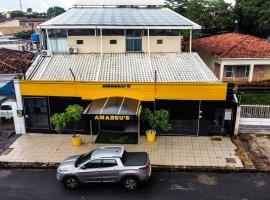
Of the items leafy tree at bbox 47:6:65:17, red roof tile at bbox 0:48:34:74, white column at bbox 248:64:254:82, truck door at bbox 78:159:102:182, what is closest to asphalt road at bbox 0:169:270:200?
Answer: truck door at bbox 78:159:102:182

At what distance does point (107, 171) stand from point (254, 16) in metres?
36.1

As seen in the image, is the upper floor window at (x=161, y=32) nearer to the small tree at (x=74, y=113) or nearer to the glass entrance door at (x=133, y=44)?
the glass entrance door at (x=133, y=44)

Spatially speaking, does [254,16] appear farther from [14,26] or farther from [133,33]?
[14,26]

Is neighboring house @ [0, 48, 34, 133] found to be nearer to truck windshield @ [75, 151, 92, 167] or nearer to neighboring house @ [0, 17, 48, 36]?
truck windshield @ [75, 151, 92, 167]

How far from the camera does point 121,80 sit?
2094cm

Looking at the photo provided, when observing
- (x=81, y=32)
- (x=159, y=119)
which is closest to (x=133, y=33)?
(x=81, y=32)

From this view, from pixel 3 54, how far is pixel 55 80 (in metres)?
15.9

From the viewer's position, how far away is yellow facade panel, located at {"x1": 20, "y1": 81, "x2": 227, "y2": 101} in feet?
64.2

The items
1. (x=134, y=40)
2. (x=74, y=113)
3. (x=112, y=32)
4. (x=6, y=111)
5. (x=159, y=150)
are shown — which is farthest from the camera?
(x=134, y=40)

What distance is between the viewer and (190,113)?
20.2 meters

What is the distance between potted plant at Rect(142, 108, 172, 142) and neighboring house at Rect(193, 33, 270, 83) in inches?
494

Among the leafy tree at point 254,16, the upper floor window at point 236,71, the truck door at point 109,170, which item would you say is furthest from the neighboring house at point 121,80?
the leafy tree at point 254,16

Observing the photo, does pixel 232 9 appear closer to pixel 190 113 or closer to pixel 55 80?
pixel 190 113

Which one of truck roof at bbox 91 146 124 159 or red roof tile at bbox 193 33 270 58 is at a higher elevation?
red roof tile at bbox 193 33 270 58
